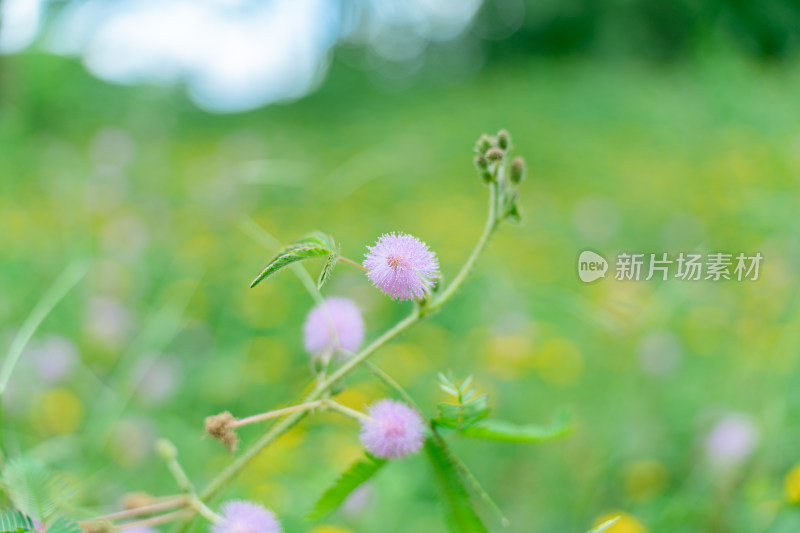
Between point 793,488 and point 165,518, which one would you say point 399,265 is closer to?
point 165,518

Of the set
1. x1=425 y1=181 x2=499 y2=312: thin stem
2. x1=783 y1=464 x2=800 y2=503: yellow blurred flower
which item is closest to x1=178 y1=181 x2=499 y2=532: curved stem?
x1=425 y1=181 x2=499 y2=312: thin stem

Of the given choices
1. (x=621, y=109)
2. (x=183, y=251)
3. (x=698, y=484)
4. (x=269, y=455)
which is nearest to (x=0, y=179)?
(x=183, y=251)

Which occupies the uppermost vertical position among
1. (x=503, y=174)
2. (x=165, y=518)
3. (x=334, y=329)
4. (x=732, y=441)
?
(x=503, y=174)

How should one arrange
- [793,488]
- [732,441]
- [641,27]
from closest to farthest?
[793,488], [732,441], [641,27]

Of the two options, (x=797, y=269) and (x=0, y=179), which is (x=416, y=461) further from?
(x=0, y=179)

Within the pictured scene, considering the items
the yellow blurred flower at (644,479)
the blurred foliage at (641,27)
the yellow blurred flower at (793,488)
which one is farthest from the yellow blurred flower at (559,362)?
the blurred foliage at (641,27)

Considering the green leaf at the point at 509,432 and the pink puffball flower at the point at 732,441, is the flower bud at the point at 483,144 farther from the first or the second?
the pink puffball flower at the point at 732,441

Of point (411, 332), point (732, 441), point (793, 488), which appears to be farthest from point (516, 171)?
point (411, 332)
